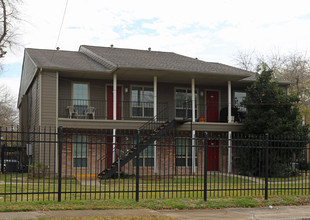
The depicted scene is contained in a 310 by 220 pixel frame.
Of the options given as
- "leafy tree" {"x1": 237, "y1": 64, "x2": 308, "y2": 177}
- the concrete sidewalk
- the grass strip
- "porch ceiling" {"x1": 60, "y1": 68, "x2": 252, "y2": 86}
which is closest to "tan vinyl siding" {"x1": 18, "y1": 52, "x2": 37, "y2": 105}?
"porch ceiling" {"x1": 60, "y1": 68, "x2": 252, "y2": 86}

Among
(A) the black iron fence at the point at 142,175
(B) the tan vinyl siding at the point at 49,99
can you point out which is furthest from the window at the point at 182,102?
(B) the tan vinyl siding at the point at 49,99

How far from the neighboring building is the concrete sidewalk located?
9991mm

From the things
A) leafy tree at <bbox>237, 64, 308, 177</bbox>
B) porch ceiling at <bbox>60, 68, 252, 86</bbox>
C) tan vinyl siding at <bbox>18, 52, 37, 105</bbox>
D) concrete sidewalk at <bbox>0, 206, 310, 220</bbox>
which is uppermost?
tan vinyl siding at <bbox>18, 52, 37, 105</bbox>

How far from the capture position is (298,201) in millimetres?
12508

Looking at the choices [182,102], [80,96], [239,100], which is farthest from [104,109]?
[239,100]

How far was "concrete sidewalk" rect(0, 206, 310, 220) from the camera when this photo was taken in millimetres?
9236

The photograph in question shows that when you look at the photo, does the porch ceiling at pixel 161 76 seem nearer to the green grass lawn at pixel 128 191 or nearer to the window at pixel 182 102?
the window at pixel 182 102

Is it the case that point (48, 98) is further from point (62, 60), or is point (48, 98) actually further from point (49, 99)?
point (62, 60)

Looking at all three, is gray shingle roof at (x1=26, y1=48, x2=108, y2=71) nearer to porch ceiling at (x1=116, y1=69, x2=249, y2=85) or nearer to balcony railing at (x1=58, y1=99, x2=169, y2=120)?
porch ceiling at (x1=116, y1=69, x2=249, y2=85)

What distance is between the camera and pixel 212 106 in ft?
84.5

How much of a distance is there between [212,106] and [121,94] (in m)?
5.65

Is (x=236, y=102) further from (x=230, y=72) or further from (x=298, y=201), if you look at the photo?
(x=298, y=201)

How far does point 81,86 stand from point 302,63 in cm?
2348

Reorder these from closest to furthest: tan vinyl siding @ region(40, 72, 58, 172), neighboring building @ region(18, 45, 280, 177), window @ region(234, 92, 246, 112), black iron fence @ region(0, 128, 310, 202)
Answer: black iron fence @ region(0, 128, 310, 202), tan vinyl siding @ region(40, 72, 58, 172), neighboring building @ region(18, 45, 280, 177), window @ region(234, 92, 246, 112)
